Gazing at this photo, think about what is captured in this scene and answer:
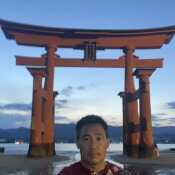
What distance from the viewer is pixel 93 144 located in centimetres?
186

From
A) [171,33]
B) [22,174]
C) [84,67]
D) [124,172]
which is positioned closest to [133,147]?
[84,67]

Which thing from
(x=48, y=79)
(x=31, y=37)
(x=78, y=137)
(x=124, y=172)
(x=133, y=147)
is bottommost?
(x=124, y=172)

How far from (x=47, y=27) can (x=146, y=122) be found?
7.21 m

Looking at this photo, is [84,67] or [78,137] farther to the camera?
[84,67]

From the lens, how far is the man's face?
6.06 ft

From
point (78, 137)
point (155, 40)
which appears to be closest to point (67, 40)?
point (155, 40)

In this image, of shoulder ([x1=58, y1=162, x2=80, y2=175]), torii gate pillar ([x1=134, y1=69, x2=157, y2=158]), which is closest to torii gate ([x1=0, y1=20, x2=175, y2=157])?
torii gate pillar ([x1=134, y1=69, x2=157, y2=158])

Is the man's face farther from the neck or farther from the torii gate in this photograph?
the torii gate

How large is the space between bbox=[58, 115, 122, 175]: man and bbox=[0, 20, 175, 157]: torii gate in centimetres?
2157

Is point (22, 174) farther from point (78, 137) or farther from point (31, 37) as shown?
point (78, 137)

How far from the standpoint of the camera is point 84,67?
24.5 metres

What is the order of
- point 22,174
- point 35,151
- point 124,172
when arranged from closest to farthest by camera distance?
1. point 124,172
2. point 22,174
3. point 35,151

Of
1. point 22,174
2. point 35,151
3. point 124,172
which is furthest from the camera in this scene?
point 35,151

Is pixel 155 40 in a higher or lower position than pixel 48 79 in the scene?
higher
